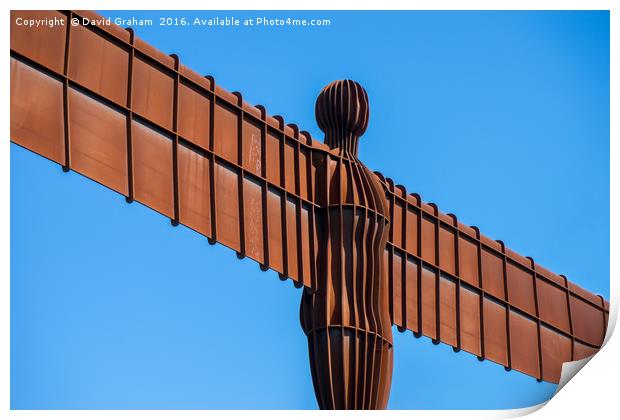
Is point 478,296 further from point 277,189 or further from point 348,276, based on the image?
point 277,189

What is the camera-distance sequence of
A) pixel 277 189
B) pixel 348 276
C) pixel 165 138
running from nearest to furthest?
pixel 165 138, pixel 277 189, pixel 348 276

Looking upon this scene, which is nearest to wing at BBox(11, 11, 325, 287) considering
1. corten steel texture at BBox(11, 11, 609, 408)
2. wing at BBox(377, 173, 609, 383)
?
corten steel texture at BBox(11, 11, 609, 408)

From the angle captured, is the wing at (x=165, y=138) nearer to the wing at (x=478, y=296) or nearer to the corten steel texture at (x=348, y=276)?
the corten steel texture at (x=348, y=276)

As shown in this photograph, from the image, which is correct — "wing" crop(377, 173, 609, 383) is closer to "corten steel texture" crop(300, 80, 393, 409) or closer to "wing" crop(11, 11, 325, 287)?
"corten steel texture" crop(300, 80, 393, 409)

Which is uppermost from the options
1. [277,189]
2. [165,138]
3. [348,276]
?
[277,189]

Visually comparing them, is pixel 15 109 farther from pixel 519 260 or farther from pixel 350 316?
pixel 519 260

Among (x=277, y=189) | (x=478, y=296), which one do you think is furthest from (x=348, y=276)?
(x=478, y=296)

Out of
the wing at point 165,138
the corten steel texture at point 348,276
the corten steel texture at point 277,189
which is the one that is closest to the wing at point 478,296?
the corten steel texture at point 277,189
